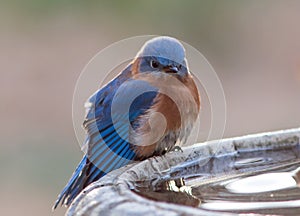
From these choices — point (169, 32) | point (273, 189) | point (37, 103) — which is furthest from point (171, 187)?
point (169, 32)

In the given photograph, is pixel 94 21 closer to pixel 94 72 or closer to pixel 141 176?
pixel 94 72

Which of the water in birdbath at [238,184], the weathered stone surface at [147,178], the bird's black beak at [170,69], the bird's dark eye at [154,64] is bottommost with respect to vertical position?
the water in birdbath at [238,184]

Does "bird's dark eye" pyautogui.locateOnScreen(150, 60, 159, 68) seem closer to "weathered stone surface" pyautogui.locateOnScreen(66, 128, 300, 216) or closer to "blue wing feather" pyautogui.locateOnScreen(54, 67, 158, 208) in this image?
"blue wing feather" pyautogui.locateOnScreen(54, 67, 158, 208)

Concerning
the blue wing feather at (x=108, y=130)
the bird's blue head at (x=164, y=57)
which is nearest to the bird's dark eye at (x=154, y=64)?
the bird's blue head at (x=164, y=57)

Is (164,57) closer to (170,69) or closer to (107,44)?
(170,69)

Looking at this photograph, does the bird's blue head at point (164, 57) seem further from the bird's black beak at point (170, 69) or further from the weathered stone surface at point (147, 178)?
the weathered stone surface at point (147, 178)

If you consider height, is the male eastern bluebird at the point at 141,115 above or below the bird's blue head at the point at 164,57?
below
